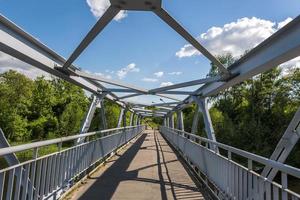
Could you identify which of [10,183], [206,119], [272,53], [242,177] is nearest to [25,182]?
[10,183]

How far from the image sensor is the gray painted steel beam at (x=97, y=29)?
4.23 m

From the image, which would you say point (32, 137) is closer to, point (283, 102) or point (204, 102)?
point (283, 102)

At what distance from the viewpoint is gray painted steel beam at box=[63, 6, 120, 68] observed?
4227 mm

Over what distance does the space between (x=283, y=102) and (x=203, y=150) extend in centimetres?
2820

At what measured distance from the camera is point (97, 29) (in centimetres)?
475

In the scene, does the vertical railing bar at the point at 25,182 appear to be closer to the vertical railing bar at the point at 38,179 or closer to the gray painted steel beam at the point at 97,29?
the vertical railing bar at the point at 38,179

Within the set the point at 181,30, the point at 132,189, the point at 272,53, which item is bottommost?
the point at 132,189

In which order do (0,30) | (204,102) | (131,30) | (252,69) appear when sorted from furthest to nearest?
1. (204,102)
2. (131,30)
3. (252,69)
4. (0,30)

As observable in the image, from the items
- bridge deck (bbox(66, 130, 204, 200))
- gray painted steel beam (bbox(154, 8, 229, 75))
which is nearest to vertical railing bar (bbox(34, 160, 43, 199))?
bridge deck (bbox(66, 130, 204, 200))

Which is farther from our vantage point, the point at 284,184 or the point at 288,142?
the point at 288,142

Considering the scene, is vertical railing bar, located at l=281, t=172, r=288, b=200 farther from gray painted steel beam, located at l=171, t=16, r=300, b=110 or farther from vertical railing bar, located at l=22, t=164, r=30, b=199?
vertical railing bar, located at l=22, t=164, r=30, b=199

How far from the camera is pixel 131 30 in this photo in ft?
24.7

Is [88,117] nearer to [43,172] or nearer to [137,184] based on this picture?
[137,184]

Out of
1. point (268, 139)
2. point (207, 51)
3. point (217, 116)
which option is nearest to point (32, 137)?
point (217, 116)
